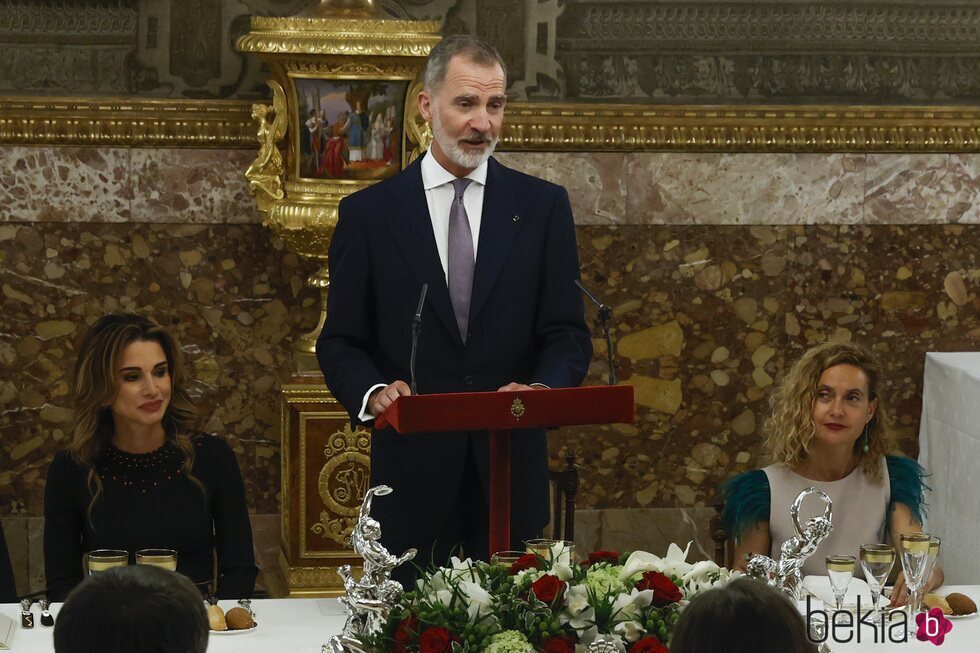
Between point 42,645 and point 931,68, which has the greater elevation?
point 931,68

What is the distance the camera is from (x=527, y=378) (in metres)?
3.83

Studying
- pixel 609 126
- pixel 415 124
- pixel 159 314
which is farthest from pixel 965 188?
pixel 159 314

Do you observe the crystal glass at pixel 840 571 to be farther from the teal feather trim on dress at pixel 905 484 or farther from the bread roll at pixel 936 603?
the teal feather trim on dress at pixel 905 484

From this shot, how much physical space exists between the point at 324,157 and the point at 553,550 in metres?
3.24

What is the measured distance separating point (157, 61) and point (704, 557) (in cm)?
298

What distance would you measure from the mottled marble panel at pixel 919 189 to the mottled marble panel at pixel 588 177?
40.8 inches

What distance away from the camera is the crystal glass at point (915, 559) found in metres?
3.25

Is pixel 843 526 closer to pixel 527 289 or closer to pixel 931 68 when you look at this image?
pixel 527 289

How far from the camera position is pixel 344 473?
18.5 ft

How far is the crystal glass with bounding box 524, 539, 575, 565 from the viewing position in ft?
8.52

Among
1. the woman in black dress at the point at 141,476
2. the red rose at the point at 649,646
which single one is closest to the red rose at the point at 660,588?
the red rose at the point at 649,646

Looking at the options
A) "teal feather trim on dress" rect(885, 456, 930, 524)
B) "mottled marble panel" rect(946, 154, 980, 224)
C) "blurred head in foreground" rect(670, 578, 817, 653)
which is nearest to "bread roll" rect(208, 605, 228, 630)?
"blurred head in foreground" rect(670, 578, 817, 653)

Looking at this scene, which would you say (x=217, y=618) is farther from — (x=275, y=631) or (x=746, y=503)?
(x=746, y=503)

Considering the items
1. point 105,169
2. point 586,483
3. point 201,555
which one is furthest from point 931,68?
point 201,555
